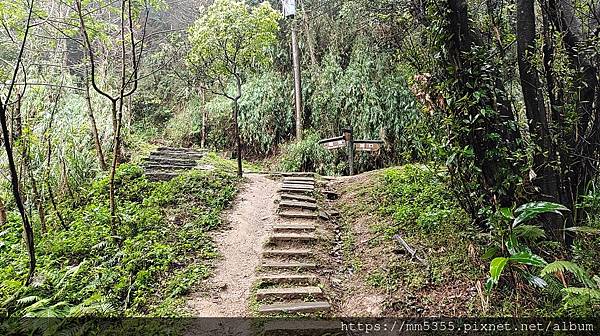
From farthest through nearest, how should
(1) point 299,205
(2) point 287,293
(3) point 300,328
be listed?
(1) point 299,205, (2) point 287,293, (3) point 300,328

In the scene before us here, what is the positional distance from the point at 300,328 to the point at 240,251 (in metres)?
1.88

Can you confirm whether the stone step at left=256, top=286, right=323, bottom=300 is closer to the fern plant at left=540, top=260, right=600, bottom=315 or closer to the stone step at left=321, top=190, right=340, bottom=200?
the fern plant at left=540, top=260, right=600, bottom=315

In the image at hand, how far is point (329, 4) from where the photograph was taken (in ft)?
38.2

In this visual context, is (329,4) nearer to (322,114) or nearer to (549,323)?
(322,114)

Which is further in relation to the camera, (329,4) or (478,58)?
(329,4)

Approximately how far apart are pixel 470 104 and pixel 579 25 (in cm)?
143

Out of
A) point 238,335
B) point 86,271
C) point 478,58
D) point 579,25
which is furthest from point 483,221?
point 86,271

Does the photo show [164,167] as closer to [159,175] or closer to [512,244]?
[159,175]

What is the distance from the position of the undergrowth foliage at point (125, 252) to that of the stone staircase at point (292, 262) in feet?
2.65

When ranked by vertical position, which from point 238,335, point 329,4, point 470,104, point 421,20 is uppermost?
point 329,4

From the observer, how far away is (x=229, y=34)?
7.18m

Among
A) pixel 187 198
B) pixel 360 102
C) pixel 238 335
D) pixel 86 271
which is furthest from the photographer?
pixel 360 102

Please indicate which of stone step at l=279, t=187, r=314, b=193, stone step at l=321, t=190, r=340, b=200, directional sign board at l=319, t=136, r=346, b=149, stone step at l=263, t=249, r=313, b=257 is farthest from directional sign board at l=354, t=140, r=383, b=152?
stone step at l=263, t=249, r=313, b=257

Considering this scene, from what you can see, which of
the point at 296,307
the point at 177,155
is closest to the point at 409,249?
the point at 296,307
